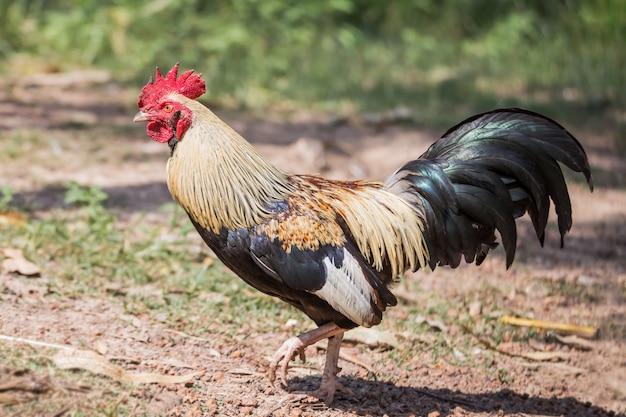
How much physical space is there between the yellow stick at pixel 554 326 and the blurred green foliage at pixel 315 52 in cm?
523

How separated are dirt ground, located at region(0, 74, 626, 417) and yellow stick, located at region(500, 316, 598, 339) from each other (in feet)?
0.32

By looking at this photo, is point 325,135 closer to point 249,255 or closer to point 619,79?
point 619,79

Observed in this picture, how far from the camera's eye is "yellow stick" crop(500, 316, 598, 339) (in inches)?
217

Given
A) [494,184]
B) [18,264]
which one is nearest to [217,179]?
[494,184]

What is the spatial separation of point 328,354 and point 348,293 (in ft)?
1.85

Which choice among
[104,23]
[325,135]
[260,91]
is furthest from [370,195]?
[104,23]

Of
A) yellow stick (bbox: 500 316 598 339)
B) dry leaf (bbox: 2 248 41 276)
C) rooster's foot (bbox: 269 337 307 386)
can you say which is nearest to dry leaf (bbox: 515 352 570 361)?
yellow stick (bbox: 500 316 598 339)

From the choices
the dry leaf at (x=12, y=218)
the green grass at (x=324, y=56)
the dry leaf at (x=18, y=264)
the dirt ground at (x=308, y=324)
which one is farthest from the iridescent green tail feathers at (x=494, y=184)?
the green grass at (x=324, y=56)

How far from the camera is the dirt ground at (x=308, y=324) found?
426cm

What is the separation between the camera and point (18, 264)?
16.9 feet

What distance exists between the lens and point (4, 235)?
5719 millimetres

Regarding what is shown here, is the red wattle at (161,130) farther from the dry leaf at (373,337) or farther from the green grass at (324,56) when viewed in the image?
the green grass at (324,56)

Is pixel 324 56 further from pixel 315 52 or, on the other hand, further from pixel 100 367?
pixel 100 367

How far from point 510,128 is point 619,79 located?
7.75 m
